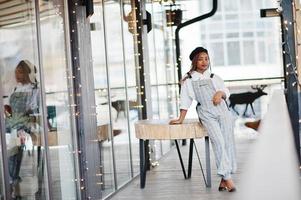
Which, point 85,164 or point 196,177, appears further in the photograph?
point 196,177

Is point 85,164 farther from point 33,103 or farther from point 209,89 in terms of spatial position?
point 209,89

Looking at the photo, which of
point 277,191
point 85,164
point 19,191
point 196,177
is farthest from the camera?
point 196,177

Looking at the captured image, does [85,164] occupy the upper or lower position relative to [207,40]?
lower

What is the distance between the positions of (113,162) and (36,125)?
5.95 ft

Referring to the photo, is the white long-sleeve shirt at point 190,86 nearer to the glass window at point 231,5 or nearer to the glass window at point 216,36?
the glass window at point 231,5

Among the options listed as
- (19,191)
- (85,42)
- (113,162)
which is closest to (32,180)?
(19,191)

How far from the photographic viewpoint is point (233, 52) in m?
17.5

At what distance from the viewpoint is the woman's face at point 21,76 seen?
12.3ft

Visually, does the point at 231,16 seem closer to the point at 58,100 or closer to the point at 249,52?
the point at 249,52

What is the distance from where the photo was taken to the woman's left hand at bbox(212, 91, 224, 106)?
5.32 meters

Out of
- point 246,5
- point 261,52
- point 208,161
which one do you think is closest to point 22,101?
point 208,161

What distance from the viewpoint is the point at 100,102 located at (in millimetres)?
5414

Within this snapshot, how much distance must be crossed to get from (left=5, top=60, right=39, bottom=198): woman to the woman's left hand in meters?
1.88

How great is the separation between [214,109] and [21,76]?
7.05ft
